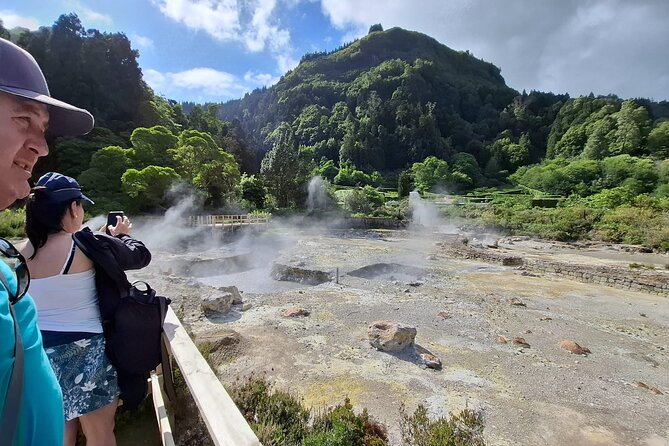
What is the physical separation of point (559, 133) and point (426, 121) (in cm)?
2449

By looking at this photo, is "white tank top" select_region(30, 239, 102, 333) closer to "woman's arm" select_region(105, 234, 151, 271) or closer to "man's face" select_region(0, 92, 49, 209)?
"woman's arm" select_region(105, 234, 151, 271)

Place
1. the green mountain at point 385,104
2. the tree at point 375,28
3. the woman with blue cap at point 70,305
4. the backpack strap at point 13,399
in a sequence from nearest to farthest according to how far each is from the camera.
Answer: the backpack strap at point 13,399
the woman with blue cap at point 70,305
the green mountain at point 385,104
the tree at point 375,28

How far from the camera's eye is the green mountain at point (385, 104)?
69.6m

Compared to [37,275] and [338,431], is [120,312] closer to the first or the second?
[37,275]

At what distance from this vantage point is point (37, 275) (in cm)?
162

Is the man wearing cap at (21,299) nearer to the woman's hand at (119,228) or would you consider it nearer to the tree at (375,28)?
the woman's hand at (119,228)

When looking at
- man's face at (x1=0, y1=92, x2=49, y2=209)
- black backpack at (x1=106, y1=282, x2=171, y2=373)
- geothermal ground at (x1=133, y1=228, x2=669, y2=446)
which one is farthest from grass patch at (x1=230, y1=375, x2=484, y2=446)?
man's face at (x1=0, y1=92, x2=49, y2=209)

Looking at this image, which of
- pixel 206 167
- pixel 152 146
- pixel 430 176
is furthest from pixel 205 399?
pixel 430 176

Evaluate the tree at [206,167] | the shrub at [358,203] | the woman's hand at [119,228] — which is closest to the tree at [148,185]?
the tree at [206,167]

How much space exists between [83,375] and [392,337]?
17.1ft

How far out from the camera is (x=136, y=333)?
1.86 metres

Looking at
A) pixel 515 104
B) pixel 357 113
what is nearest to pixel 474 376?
pixel 357 113

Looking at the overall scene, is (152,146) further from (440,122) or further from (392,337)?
(440,122)

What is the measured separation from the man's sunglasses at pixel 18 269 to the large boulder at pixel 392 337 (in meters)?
6.04
